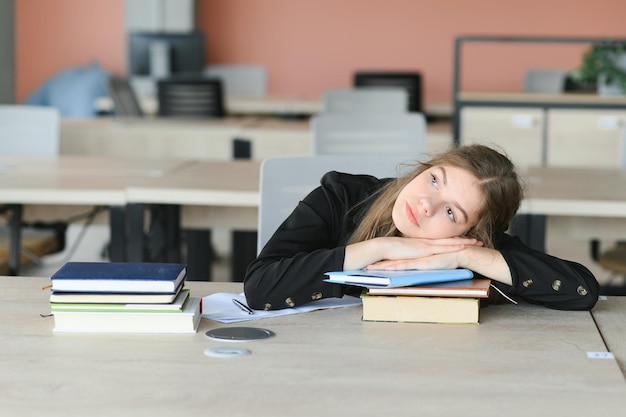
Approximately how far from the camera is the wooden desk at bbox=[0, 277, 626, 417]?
1211 millimetres

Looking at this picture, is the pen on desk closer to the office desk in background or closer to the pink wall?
the office desk in background

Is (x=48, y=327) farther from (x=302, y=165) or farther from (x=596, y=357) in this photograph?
(x=302, y=165)

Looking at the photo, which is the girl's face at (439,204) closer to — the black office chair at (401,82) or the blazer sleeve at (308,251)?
the blazer sleeve at (308,251)

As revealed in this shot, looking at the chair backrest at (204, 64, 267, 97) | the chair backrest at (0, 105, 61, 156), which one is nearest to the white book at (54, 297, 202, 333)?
the chair backrest at (0, 105, 61, 156)

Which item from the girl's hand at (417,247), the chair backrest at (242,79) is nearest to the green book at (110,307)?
the girl's hand at (417,247)

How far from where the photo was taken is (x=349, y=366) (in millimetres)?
1371

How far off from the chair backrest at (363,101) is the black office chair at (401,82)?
1751 millimetres

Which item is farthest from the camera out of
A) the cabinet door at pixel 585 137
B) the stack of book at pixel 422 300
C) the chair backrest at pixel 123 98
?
the chair backrest at pixel 123 98

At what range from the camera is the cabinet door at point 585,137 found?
4.96 m

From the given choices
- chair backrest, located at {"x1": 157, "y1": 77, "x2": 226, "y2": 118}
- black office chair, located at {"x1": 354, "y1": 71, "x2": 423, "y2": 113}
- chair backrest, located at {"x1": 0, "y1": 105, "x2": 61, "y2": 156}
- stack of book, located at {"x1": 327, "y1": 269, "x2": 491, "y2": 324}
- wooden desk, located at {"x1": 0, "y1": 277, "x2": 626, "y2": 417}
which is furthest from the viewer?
black office chair, located at {"x1": 354, "y1": 71, "x2": 423, "y2": 113}

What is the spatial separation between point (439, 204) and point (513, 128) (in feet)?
11.1

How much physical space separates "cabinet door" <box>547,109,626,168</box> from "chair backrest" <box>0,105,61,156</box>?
91.8 inches

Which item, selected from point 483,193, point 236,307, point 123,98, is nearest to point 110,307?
point 236,307

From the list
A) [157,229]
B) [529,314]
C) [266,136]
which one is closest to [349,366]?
[529,314]
